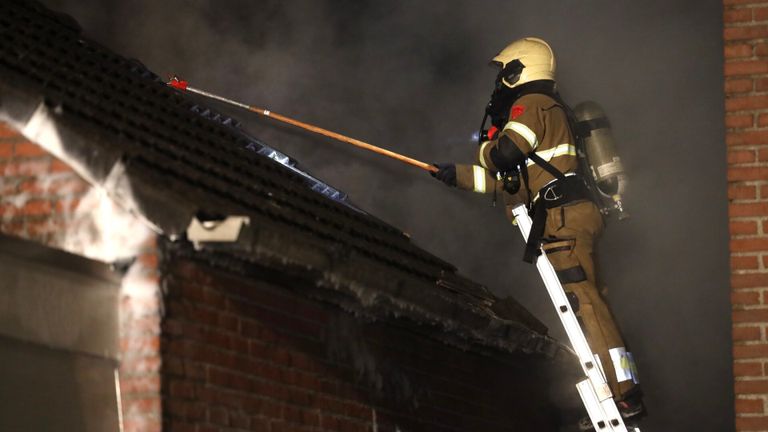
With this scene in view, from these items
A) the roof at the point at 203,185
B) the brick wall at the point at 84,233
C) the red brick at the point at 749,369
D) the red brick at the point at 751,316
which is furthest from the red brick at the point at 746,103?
the brick wall at the point at 84,233

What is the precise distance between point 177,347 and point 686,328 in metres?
6.27

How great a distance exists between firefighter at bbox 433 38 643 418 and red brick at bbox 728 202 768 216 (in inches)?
64.0

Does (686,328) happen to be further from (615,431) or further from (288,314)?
(288,314)

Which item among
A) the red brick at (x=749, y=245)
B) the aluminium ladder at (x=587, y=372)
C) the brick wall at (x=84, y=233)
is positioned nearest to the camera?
the brick wall at (x=84, y=233)

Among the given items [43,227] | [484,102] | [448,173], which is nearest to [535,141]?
[448,173]

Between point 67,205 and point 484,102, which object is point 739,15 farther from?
point 484,102

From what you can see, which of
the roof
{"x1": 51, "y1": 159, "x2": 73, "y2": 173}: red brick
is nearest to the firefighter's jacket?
the roof

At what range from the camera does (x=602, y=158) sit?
8180mm

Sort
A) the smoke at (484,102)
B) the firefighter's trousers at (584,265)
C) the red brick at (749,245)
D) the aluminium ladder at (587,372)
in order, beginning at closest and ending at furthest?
the red brick at (749,245) < the aluminium ladder at (587,372) < the firefighter's trousers at (584,265) < the smoke at (484,102)

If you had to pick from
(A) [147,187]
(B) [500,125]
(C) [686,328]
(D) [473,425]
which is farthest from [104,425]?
(C) [686,328]

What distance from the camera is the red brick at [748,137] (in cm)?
634

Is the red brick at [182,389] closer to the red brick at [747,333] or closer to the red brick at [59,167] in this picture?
the red brick at [59,167]

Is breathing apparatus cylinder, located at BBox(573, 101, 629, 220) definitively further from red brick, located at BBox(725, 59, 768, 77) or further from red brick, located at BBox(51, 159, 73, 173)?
red brick, located at BBox(51, 159, 73, 173)

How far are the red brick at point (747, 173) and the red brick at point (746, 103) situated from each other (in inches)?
10.9
